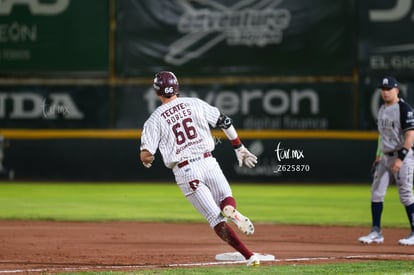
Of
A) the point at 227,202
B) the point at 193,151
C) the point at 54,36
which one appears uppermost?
the point at 193,151

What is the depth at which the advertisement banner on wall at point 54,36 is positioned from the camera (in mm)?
24156

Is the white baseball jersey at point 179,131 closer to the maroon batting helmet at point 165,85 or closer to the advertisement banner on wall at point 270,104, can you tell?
the maroon batting helmet at point 165,85

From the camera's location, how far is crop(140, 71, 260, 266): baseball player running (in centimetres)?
889

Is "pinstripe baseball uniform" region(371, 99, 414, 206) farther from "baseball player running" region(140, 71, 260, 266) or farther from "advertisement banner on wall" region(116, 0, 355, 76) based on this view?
"advertisement banner on wall" region(116, 0, 355, 76)

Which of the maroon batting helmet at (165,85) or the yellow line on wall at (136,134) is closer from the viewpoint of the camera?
the maroon batting helmet at (165,85)

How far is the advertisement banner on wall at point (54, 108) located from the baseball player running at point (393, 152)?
43.1 feet

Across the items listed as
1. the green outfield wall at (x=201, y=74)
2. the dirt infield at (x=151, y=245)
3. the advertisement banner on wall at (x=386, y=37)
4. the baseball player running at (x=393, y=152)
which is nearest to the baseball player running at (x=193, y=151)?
Answer: the dirt infield at (x=151, y=245)

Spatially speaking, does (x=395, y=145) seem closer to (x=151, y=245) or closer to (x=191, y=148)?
(x=151, y=245)

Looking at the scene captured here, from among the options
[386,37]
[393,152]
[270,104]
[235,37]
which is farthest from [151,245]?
[386,37]

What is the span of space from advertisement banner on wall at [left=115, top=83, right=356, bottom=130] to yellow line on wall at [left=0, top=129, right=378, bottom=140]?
2.54 ft

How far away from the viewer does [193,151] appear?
893cm

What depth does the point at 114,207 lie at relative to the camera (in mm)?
16812

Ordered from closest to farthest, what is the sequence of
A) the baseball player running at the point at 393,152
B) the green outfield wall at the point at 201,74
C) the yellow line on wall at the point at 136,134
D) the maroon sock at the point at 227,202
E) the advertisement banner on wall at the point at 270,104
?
the maroon sock at the point at 227,202
the baseball player running at the point at 393,152
the yellow line on wall at the point at 136,134
the green outfield wall at the point at 201,74
the advertisement banner on wall at the point at 270,104

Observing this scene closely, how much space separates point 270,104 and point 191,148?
14.6m
